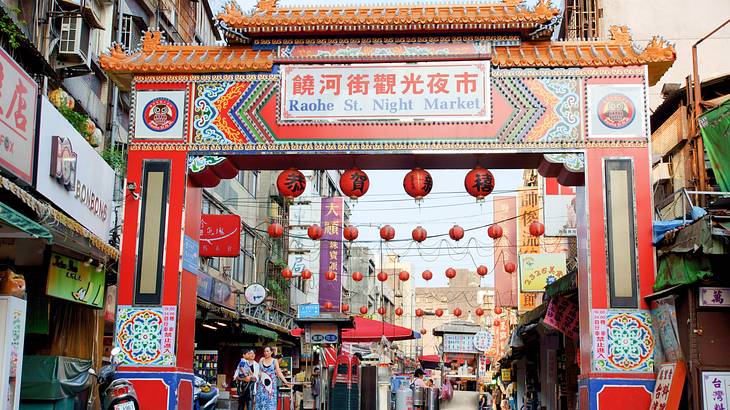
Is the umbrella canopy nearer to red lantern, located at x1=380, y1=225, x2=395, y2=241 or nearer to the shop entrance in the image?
red lantern, located at x1=380, y1=225, x2=395, y2=241

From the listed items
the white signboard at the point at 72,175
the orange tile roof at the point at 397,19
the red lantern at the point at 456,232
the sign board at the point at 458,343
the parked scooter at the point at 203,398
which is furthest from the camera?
the sign board at the point at 458,343

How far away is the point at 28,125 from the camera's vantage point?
1012 centimetres

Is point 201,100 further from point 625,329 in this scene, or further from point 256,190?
point 256,190

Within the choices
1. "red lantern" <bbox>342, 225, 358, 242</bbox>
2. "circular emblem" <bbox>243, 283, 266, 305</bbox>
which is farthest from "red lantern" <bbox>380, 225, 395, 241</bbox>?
"circular emblem" <bbox>243, 283, 266, 305</bbox>

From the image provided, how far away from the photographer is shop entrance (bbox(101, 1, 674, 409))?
11766 mm

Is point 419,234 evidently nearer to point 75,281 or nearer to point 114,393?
point 75,281

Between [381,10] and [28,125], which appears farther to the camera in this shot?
[381,10]

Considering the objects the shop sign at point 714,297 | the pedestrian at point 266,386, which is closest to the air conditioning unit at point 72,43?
the pedestrian at point 266,386

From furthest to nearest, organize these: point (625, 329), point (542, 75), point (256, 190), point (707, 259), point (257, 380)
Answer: point (256, 190)
point (257, 380)
point (542, 75)
point (625, 329)
point (707, 259)

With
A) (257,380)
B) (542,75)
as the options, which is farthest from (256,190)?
(542,75)

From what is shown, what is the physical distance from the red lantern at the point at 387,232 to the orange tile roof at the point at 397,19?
20.0ft

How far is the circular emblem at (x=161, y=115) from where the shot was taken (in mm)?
12492

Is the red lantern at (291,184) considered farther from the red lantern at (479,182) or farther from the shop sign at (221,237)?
the shop sign at (221,237)

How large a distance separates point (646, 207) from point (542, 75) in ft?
7.79
